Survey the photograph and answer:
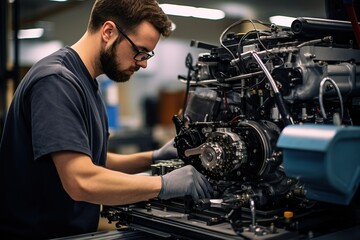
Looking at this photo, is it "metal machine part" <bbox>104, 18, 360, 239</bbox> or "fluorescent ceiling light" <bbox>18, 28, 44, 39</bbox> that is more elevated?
"fluorescent ceiling light" <bbox>18, 28, 44, 39</bbox>

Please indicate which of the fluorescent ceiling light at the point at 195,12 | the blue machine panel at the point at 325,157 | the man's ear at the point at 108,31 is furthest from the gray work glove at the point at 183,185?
the fluorescent ceiling light at the point at 195,12

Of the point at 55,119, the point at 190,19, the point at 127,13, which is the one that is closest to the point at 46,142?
the point at 55,119

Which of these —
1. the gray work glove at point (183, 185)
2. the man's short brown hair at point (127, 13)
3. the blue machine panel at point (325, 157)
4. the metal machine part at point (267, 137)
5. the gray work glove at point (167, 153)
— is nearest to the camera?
the blue machine panel at point (325, 157)

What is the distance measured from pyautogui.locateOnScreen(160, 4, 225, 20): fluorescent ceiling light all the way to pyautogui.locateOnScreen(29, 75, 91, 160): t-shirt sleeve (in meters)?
4.48

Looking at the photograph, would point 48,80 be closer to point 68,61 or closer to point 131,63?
point 68,61

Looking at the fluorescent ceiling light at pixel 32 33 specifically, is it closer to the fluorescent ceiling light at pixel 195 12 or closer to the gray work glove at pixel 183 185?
the fluorescent ceiling light at pixel 195 12

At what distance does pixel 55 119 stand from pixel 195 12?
5445mm

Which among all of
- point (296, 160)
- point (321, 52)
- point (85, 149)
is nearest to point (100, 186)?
point (85, 149)

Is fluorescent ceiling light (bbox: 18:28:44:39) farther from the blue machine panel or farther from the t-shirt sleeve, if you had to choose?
the blue machine panel

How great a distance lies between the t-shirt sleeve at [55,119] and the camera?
1.30 metres

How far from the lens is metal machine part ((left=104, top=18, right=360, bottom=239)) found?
4.04 ft

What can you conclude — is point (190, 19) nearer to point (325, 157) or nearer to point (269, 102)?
point (269, 102)

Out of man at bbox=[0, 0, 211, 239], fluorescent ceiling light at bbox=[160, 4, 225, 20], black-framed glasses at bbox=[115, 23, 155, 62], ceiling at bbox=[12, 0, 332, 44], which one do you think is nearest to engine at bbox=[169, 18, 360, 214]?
man at bbox=[0, 0, 211, 239]

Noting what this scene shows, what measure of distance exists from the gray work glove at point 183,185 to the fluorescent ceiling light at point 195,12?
4498 millimetres
